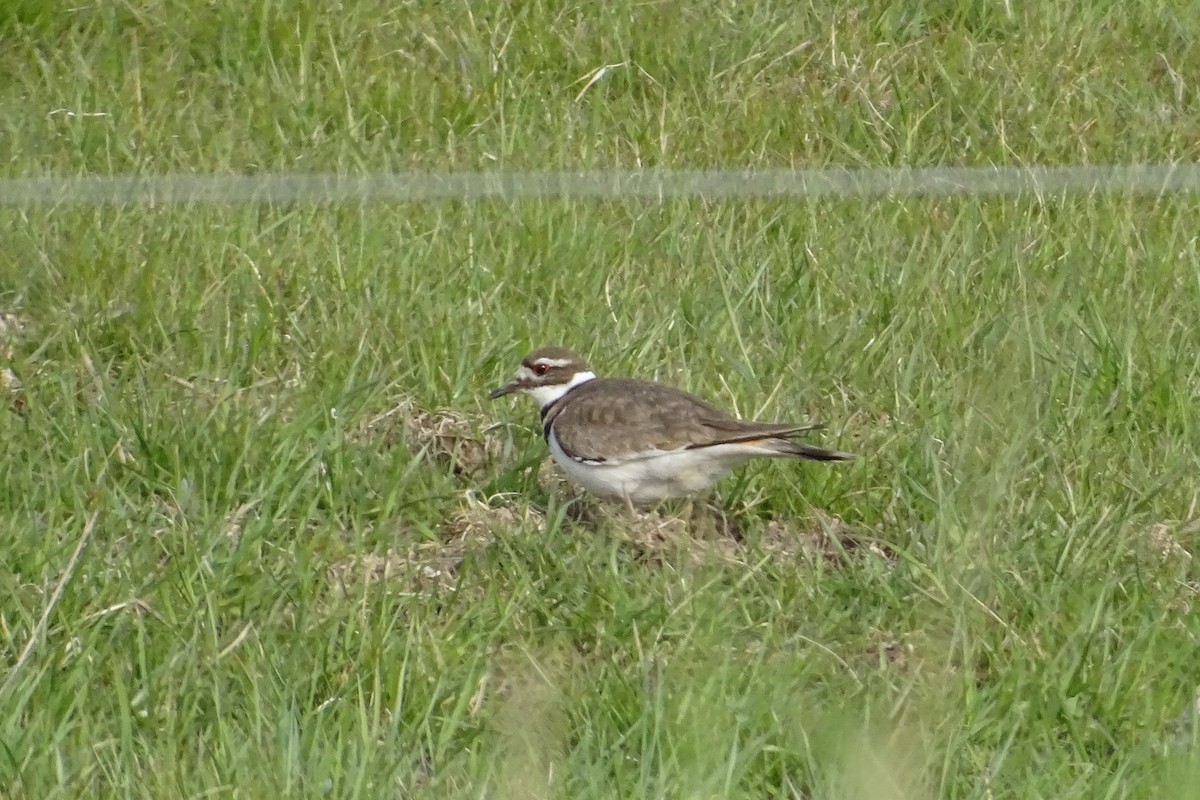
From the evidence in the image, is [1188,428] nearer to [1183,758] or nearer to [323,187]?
[1183,758]

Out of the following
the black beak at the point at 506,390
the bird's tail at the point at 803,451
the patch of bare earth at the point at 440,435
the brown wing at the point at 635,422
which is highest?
the bird's tail at the point at 803,451

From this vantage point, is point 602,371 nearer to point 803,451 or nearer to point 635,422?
point 635,422

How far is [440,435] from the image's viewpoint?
616 centimetres

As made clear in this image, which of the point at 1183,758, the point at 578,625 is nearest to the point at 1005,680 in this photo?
the point at 1183,758

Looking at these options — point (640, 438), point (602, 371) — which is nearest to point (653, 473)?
point (640, 438)

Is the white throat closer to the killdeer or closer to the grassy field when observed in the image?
the killdeer

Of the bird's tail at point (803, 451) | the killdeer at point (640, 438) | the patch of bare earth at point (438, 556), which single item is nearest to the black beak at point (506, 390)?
the killdeer at point (640, 438)

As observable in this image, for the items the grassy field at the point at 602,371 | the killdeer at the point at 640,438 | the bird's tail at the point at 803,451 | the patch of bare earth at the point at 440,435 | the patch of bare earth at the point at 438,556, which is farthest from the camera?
the patch of bare earth at the point at 440,435

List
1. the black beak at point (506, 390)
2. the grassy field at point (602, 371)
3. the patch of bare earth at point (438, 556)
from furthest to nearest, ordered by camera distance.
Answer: the black beak at point (506, 390), the patch of bare earth at point (438, 556), the grassy field at point (602, 371)

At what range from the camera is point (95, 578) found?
4840 millimetres

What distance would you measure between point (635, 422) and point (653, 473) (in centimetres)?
17

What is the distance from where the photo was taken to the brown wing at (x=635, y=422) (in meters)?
5.78

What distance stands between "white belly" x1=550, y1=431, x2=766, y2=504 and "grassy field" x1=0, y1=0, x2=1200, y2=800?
11cm

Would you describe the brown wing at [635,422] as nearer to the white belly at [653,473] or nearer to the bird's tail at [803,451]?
the white belly at [653,473]
